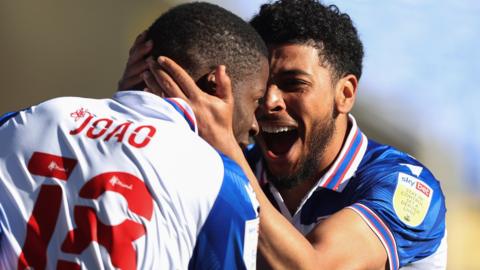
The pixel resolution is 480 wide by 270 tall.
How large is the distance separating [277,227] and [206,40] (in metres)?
Result: 0.69

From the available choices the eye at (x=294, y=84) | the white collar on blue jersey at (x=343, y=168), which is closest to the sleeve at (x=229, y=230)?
the white collar on blue jersey at (x=343, y=168)

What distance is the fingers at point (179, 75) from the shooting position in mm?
2119

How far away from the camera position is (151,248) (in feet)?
5.77

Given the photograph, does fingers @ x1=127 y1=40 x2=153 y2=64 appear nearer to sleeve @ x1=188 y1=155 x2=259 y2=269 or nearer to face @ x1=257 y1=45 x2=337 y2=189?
sleeve @ x1=188 y1=155 x2=259 y2=269

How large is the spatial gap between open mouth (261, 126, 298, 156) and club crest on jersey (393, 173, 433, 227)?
56cm

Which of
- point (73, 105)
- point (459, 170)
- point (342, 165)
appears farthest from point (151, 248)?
point (459, 170)

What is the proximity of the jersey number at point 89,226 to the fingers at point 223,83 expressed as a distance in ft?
1.42

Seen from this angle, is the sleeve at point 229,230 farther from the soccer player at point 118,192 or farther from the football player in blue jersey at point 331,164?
Answer: the football player in blue jersey at point 331,164

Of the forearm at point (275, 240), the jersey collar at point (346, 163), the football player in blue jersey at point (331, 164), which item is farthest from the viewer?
the jersey collar at point (346, 163)

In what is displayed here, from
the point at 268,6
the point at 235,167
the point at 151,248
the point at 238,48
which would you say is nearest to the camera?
the point at 151,248

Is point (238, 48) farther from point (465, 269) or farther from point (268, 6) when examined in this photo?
point (465, 269)

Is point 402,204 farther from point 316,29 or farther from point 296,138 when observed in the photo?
point 316,29

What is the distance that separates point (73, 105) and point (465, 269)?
6.76m

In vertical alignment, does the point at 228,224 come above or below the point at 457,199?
above
